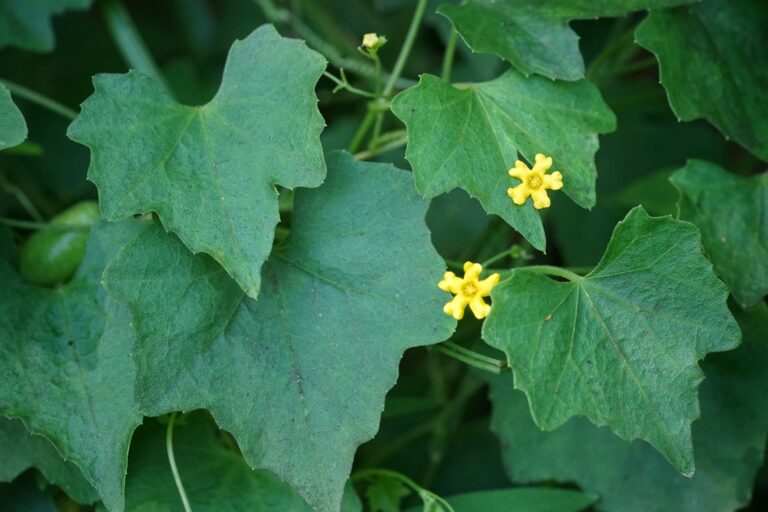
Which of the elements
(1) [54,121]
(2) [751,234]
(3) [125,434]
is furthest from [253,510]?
(1) [54,121]

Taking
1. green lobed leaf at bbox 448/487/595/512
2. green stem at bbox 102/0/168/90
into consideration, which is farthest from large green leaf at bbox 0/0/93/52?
green lobed leaf at bbox 448/487/595/512

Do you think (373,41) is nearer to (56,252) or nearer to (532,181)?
(532,181)

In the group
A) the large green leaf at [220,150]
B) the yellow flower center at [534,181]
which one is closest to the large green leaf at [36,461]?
the large green leaf at [220,150]

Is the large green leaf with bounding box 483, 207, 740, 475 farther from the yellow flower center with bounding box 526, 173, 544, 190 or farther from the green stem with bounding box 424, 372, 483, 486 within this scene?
the green stem with bounding box 424, 372, 483, 486

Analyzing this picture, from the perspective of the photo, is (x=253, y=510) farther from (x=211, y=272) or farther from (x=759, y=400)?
(x=759, y=400)

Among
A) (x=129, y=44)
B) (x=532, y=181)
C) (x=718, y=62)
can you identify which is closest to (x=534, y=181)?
(x=532, y=181)
